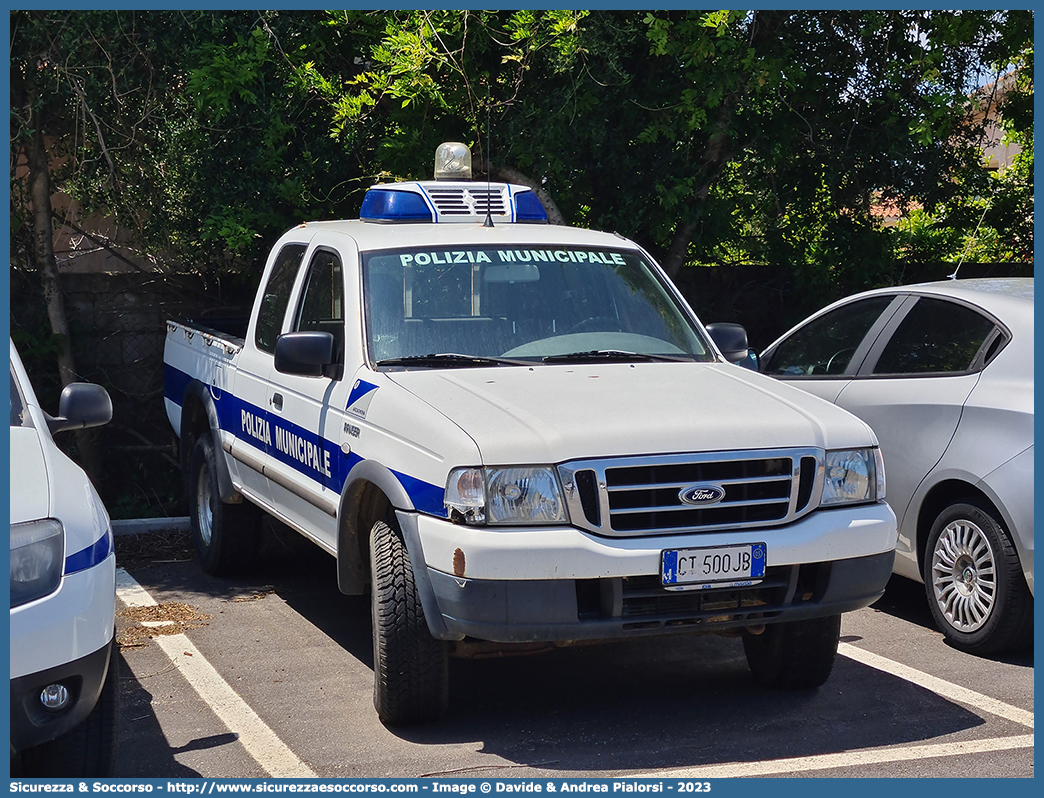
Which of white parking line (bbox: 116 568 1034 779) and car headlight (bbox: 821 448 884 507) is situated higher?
car headlight (bbox: 821 448 884 507)

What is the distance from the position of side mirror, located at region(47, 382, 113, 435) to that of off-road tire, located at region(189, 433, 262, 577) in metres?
2.42

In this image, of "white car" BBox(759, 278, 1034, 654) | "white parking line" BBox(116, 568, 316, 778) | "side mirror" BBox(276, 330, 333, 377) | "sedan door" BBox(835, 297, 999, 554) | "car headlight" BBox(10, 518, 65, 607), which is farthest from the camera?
"sedan door" BBox(835, 297, 999, 554)

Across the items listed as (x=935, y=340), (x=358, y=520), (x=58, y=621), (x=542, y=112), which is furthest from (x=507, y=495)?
(x=542, y=112)

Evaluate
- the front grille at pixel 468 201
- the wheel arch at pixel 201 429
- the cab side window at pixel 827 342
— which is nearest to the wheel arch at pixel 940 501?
the cab side window at pixel 827 342

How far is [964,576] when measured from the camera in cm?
596

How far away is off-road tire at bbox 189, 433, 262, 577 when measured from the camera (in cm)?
725

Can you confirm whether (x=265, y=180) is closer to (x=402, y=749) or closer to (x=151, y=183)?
(x=151, y=183)

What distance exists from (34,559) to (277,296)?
320 centimetres

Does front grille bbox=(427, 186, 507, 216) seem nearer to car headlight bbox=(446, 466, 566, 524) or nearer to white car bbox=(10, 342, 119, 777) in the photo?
car headlight bbox=(446, 466, 566, 524)

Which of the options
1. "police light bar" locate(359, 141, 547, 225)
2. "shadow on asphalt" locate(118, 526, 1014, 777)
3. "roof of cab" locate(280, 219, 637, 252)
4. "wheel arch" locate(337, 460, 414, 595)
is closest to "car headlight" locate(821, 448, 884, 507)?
"shadow on asphalt" locate(118, 526, 1014, 777)

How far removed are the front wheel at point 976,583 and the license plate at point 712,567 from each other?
178 cm

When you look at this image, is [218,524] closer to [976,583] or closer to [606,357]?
[606,357]

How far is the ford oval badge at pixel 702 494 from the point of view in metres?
4.45

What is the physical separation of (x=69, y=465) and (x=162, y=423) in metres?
6.14
